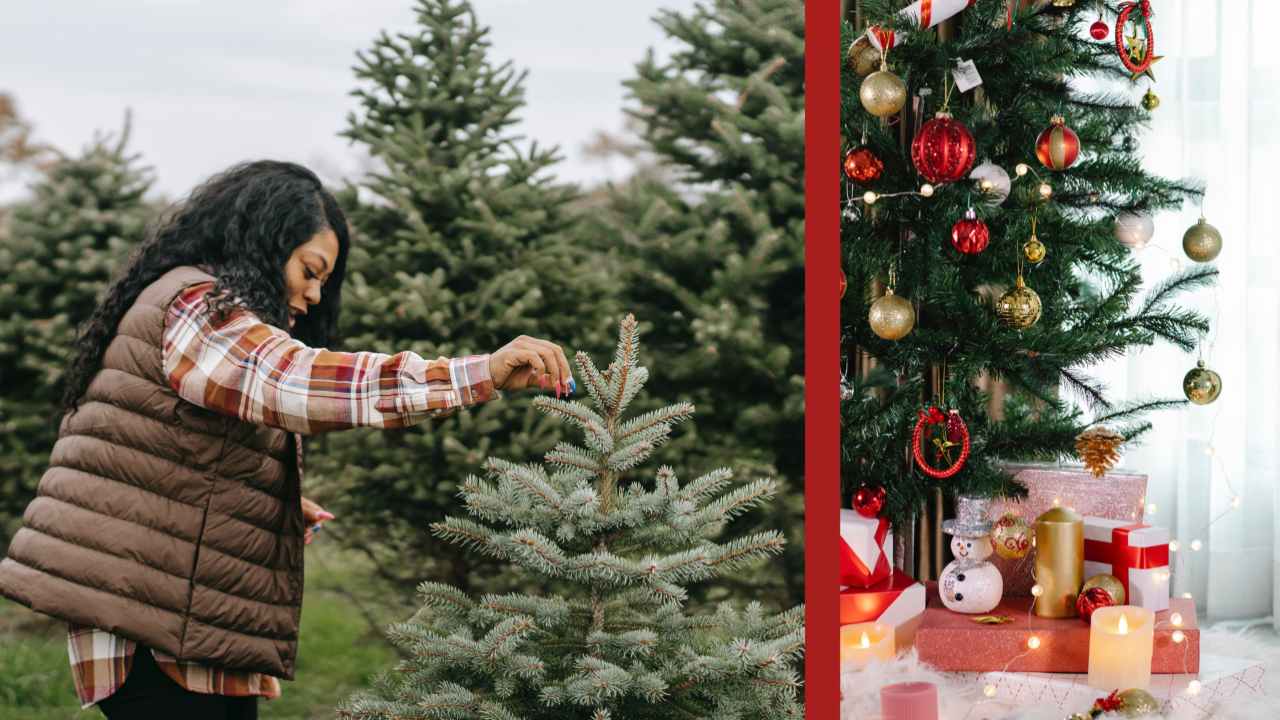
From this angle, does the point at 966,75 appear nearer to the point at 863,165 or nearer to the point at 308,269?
the point at 863,165

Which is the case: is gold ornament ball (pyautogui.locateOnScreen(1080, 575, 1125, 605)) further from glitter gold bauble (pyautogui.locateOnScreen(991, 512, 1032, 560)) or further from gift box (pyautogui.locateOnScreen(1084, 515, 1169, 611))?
glitter gold bauble (pyautogui.locateOnScreen(991, 512, 1032, 560))

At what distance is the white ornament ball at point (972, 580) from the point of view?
196cm

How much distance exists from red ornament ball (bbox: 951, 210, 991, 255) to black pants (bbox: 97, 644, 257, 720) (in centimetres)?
149

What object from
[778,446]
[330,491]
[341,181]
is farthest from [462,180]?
[778,446]

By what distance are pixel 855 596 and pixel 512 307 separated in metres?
1.12

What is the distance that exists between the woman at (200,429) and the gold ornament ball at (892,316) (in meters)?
0.68

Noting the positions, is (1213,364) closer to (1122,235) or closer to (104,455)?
(1122,235)

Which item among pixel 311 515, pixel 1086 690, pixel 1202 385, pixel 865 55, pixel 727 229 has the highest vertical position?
pixel 865 55

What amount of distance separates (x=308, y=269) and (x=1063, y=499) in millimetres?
1580

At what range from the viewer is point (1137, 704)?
1.67 metres

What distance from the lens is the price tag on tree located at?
71.6 inches

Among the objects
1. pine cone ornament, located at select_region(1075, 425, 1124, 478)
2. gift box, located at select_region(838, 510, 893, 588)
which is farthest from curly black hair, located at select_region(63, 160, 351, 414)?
pine cone ornament, located at select_region(1075, 425, 1124, 478)

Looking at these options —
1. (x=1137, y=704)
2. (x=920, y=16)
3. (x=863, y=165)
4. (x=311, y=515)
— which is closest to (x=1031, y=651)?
(x=1137, y=704)

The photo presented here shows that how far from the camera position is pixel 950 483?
1993 mm
